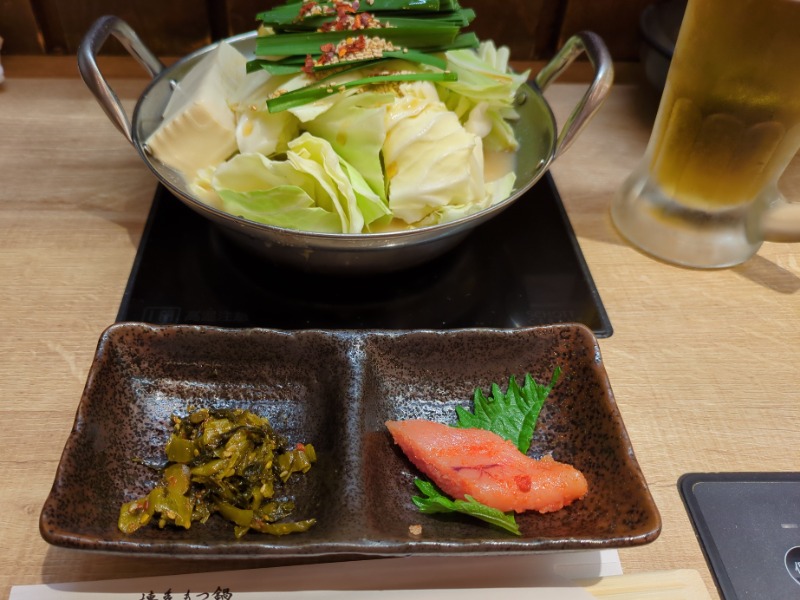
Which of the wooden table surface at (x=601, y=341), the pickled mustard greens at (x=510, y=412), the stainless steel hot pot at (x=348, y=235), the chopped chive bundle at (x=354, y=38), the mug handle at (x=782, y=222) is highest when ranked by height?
the chopped chive bundle at (x=354, y=38)

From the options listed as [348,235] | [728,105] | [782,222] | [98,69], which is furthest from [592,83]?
[98,69]

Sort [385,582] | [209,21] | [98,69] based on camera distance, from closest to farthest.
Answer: [385,582] < [98,69] < [209,21]

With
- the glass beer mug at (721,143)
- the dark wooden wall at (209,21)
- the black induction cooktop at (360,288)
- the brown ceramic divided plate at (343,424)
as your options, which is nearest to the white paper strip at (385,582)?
the brown ceramic divided plate at (343,424)

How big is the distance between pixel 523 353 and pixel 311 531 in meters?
0.50

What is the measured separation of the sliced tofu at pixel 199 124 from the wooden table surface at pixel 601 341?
0.84 feet

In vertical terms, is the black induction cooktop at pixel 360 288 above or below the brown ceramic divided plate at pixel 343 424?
below

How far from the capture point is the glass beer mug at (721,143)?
1206mm

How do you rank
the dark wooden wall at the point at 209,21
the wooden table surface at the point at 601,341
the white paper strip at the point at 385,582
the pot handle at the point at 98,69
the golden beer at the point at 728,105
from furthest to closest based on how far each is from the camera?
the dark wooden wall at the point at 209,21, the pot handle at the point at 98,69, the golden beer at the point at 728,105, the wooden table surface at the point at 601,341, the white paper strip at the point at 385,582

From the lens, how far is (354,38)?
146cm

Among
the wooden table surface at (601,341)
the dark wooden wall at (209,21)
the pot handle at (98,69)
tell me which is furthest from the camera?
the dark wooden wall at (209,21)

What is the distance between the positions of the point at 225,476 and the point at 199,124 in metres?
0.79

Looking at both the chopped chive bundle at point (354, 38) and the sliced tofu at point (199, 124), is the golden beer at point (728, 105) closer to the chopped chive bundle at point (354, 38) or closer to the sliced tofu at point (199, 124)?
the chopped chive bundle at point (354, 38)

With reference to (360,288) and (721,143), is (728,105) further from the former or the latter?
(360,288)

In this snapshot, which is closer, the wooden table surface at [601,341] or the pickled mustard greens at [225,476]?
the pickled mustard greens at [225,476]
